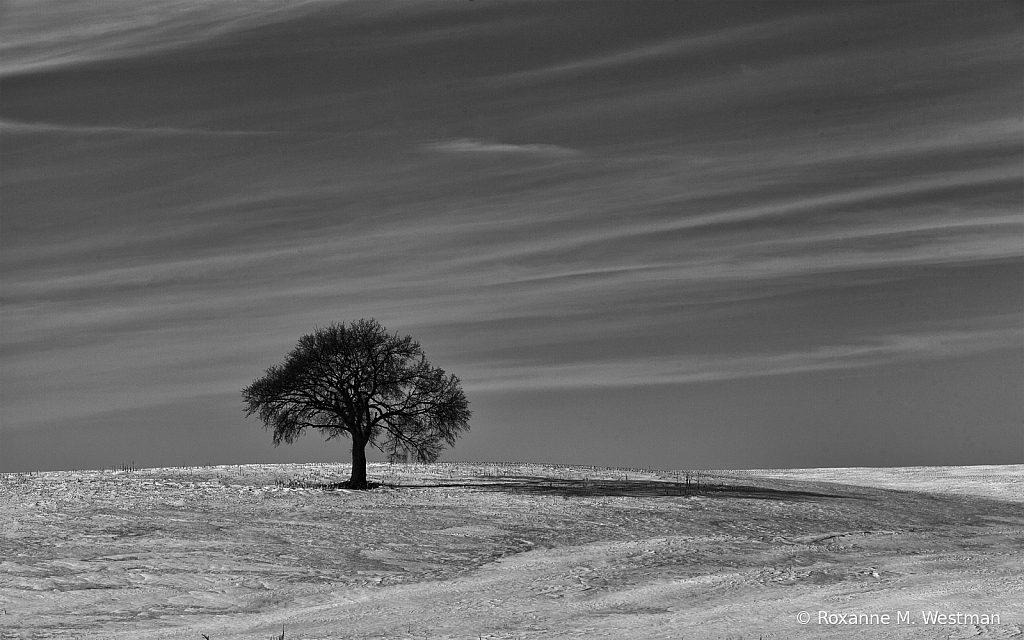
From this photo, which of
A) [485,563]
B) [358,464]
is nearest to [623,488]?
[358,464]

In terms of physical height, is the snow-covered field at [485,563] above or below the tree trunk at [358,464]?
below

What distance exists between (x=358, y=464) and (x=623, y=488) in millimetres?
11904

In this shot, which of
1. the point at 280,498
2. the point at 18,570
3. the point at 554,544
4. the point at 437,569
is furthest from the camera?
the point at 280,498

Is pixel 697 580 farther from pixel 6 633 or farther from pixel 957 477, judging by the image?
pixel 957 477

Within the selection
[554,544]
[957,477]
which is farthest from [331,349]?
[957,477]

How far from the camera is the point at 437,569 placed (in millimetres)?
25531

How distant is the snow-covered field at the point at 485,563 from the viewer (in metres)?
18.8

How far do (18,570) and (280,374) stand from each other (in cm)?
2471

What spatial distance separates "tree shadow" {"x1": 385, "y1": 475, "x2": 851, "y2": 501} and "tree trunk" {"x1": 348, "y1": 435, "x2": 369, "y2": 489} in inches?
78.2

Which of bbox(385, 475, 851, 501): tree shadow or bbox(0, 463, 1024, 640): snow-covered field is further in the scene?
bbox(385, 475, 851, 501): tree shadow

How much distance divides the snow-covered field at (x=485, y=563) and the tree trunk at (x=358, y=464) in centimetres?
153

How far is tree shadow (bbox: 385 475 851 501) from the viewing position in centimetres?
4294

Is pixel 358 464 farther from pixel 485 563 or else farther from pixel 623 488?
pixel 485 563

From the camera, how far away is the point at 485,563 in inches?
1038
